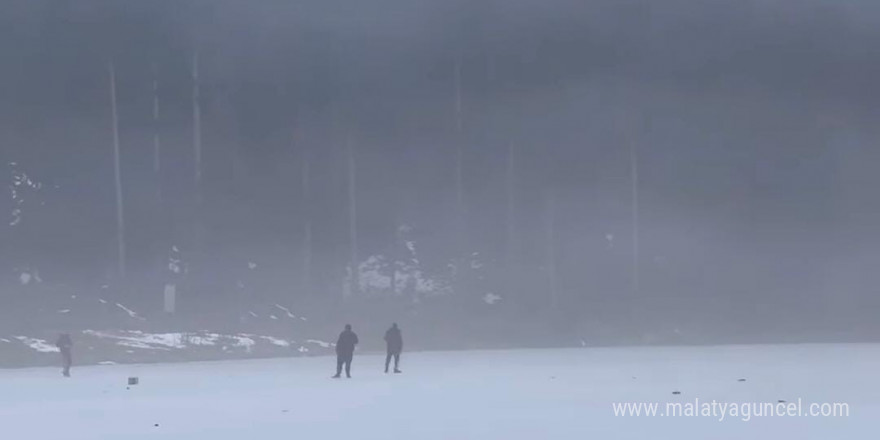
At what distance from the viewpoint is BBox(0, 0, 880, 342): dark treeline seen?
4831 cm

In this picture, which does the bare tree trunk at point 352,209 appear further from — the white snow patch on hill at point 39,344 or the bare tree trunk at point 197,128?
the white snow patch on hill at point 39,344

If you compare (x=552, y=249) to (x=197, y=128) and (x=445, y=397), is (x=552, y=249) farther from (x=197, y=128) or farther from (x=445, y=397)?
(x=445, y=397)

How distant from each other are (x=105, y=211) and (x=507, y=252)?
51.7 feet

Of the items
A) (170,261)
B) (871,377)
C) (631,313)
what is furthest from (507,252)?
(871,377)

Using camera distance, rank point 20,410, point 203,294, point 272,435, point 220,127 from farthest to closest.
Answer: point 220,127 < point 203,294 < point 20,410 < point 272,435

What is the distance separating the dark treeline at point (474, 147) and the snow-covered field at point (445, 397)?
14422 millimetres

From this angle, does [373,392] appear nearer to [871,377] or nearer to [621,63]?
[871,377]

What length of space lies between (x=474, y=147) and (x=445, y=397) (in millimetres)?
31348

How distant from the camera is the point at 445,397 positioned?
2092 centimetres

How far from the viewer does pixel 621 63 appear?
51.9 m

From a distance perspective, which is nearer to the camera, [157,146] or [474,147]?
[157,146]

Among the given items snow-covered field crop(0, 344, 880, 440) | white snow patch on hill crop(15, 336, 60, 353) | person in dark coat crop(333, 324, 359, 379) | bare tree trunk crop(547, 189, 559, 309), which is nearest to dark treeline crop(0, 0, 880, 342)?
bare tree trunk crop(547, 189, 559, 309)

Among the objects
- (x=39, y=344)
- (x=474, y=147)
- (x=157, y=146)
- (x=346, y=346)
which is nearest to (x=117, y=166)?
(x=157, y=146)

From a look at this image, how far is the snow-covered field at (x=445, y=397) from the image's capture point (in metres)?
15.8
